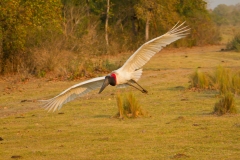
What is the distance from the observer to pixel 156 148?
848cm

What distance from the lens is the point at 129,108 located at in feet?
37.4

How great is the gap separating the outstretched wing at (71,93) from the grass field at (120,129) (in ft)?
1.62

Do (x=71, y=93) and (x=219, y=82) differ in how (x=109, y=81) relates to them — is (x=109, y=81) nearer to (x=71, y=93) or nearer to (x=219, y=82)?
(x=71, y=93)

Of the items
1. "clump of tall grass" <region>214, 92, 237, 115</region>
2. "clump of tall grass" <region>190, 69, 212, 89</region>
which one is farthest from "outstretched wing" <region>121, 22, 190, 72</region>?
"clump of tall grass" <region>190, 69, 212, 89</region>

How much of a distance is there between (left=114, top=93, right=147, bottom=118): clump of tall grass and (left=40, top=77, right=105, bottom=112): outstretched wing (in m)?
0.61

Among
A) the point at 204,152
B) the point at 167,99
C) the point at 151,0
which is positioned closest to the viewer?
the point at 204,152

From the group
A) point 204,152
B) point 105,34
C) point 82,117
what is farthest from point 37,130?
point 105,34

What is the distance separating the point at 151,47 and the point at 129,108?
149cm

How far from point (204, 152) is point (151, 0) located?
22.6 metres

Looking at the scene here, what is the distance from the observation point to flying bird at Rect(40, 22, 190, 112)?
10242mm

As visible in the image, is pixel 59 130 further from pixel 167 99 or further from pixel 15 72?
pixel 15 72

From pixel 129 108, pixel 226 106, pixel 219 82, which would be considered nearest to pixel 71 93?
pixel 129 108

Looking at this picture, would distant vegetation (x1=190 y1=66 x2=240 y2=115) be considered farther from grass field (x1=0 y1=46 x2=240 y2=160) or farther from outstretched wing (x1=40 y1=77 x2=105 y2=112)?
A: outstretched wing (x1=40 y1=77 x2=105 y2=112)

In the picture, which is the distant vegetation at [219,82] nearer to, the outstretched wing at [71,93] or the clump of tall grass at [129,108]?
the clump of tall grass at [129,108]
